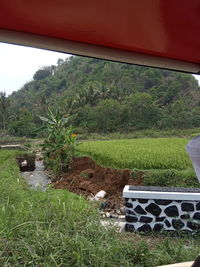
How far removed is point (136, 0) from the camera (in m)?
0.69

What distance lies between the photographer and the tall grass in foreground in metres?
1.64

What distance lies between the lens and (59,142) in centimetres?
537

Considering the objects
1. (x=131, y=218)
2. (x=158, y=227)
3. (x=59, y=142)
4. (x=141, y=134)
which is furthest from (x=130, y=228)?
(x=141, y=134)

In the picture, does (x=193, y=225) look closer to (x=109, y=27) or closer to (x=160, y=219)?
(x=160, y=219)

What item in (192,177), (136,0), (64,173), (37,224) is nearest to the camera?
(136,0)

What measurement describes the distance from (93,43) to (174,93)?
29.7 feet

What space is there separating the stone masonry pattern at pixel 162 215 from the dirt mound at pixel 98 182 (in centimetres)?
86

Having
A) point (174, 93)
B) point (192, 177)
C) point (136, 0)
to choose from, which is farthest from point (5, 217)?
point (174, 93)

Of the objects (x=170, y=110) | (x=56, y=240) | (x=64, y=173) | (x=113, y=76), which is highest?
(x=113, y=76)

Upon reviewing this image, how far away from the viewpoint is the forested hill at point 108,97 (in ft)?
29.3

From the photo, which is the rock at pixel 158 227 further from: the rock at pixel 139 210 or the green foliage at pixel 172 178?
the green foliage at pixel 172 178

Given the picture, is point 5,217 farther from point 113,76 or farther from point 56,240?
point 113,76

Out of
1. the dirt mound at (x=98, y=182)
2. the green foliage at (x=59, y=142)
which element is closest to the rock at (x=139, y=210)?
the dirt mound at (x=98, y=182)

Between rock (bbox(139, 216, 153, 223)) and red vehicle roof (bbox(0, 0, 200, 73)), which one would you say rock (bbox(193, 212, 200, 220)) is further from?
red vehicle roof (bbox(0, 0, 200, 73))
